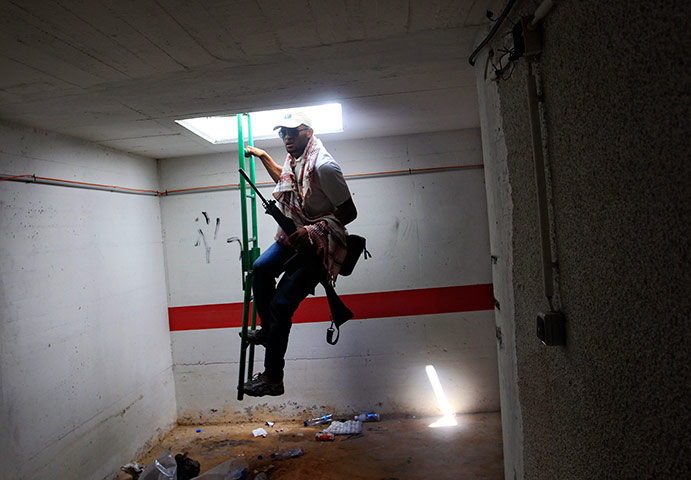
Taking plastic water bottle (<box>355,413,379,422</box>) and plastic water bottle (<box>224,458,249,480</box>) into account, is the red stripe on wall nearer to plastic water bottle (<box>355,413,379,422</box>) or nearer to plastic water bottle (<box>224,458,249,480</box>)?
plastic water bottle (<box>355,413,379,422</box>)

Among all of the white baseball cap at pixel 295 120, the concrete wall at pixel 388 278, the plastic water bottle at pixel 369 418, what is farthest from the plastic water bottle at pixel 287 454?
the white baseball cap at pixel 295 120

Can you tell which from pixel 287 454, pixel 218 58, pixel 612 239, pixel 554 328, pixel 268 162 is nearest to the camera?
pixel 612 239

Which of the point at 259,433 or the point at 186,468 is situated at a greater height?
the point at 186,468

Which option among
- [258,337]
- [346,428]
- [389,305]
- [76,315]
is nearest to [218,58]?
[258,337]

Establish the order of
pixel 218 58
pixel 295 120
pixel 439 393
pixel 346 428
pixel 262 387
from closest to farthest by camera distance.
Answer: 1. pixel 218 58
2. pixel 262 387
3. pixel 295 120
4. pixel 346 428
5. pixel 439 393

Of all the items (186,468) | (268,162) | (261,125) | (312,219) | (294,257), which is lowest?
(186,468)

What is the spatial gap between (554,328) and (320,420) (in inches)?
125

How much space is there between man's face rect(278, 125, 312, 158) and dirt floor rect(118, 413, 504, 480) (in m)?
2.32

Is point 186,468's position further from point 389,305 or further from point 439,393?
point 439,393

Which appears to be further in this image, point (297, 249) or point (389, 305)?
point (389, 305)

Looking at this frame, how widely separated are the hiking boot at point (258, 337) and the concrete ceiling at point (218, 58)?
1.38m

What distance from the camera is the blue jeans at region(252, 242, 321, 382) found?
7.84 ft

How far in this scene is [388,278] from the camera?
385 centimetres

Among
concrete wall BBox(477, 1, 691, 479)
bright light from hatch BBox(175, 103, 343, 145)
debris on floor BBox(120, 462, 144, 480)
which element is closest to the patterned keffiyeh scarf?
bright light from hatch BBox(175, 103, 343, 145)
